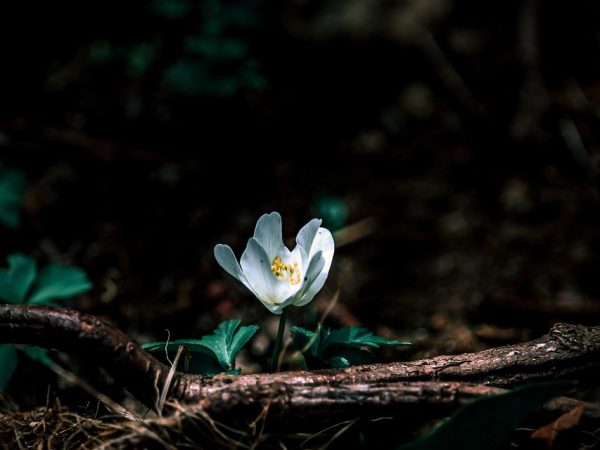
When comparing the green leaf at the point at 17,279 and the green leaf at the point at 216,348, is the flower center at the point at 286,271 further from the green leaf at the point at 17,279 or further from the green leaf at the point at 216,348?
the green leaf at the point at 17,279

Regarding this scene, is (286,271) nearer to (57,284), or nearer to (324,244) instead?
(324,244)

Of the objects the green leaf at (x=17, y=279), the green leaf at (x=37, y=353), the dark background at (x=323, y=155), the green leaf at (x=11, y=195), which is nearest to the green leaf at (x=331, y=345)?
the dark background at (x=323, y=155)

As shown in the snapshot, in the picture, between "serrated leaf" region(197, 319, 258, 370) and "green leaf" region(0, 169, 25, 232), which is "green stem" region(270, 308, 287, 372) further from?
"green leaf" region(0, 169, 25, 232)

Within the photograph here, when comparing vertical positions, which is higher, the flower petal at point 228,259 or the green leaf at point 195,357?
the flower petal at point 228,259

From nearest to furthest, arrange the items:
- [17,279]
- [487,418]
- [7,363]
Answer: [487,418] < [7,363] < [17,279]

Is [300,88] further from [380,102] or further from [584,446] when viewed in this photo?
[584,446]

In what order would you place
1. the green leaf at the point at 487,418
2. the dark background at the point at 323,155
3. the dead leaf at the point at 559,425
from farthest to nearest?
the dark background at the point at 323,155
the dead leaf at the point at 559,425
the green leaf at the point at 487,418

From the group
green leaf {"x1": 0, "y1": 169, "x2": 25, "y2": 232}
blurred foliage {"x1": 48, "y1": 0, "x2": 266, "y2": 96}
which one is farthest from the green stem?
blurred foliage {"x1": 48, "y1": 0, "x2": 266, "y2": 96}

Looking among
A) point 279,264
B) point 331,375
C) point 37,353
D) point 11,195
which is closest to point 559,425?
point 331,375
